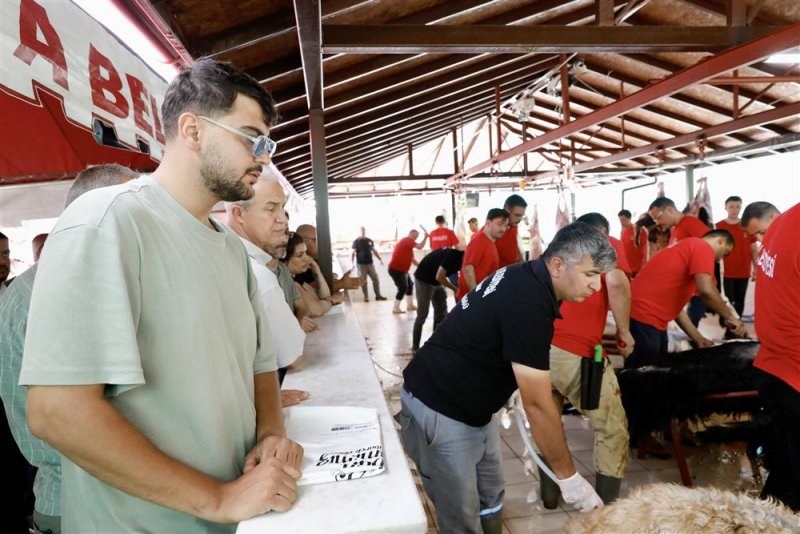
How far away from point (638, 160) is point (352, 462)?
15524 mm

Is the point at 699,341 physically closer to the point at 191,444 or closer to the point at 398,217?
the point at 191,444

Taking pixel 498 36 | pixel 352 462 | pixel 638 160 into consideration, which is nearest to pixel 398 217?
pixel 638 160

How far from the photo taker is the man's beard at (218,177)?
1032mm

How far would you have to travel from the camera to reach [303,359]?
252 cm

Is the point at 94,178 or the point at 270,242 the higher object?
the point at 94,178

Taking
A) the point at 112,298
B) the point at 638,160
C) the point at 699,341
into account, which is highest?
the point at 638,160

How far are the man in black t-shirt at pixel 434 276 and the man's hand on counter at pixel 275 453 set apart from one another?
4.58 meters

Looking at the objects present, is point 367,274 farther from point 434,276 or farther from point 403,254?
point 434,276

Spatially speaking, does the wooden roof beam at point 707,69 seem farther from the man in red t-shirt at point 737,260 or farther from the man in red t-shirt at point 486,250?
the man in red t-shirt at point 737,260

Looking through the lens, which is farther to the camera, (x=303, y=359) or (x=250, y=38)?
(x=250, y=38)

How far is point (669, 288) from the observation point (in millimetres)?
3350

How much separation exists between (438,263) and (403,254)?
2.71 meters

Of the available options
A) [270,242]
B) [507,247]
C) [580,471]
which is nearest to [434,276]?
[507,247]

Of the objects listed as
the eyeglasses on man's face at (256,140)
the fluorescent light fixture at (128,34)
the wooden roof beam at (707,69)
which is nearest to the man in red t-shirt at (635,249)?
the wooden roof beam at (707,69)
